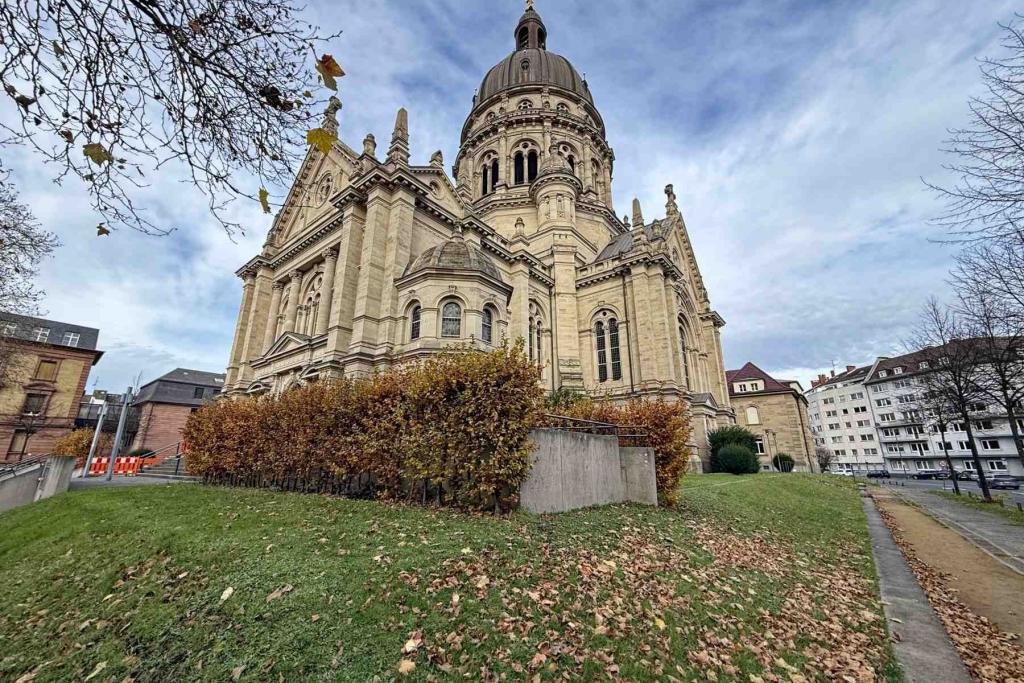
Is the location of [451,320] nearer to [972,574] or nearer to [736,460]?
[972,574]

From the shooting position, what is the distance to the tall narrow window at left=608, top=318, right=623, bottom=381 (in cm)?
2678

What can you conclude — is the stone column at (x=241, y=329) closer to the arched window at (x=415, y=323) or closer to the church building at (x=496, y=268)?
the church building at (x=496, y=268)

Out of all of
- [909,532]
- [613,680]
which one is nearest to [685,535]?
[613,680]

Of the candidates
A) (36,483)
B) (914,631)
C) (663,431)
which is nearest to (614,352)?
(663,431)

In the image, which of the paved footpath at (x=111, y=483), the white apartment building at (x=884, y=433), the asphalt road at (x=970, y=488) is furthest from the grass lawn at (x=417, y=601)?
the white apartment building at (x=884, y=433)

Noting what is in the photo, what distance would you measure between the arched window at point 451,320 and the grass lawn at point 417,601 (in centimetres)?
986

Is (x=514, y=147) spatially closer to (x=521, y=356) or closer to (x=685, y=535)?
(x=521, y=356)

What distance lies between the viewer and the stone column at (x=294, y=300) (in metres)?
22.5

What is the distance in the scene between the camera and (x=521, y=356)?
28.4 feet

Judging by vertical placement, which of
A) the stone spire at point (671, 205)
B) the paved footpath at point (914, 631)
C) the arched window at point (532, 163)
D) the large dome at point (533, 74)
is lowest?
the paved footpath at point (914, 631)

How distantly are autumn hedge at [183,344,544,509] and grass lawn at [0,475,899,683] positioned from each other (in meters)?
0.88

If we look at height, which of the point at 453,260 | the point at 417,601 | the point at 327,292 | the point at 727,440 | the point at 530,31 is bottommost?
the point at 417,601

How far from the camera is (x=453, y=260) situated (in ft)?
59.0

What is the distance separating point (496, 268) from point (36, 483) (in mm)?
18305
